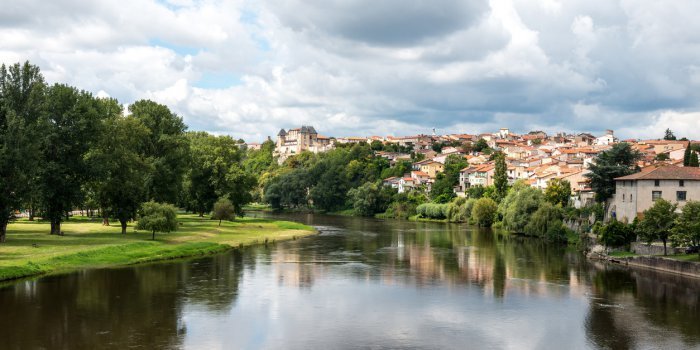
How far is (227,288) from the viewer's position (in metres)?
37.4

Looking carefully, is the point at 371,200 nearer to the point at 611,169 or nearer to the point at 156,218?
the point at 611,169

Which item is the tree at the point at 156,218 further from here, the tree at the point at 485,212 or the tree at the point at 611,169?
the tree at the point at 485,212

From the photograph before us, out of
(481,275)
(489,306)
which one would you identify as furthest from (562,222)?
(489,306)

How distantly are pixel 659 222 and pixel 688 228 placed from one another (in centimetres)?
343

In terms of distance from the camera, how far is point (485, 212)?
93125 millimetres

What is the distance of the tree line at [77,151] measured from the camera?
155 ft

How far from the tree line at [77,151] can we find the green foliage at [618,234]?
41907 millimetres

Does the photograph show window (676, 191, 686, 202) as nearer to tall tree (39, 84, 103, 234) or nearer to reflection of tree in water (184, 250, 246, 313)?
reflection of tree in water (184, 250, 246, 313)

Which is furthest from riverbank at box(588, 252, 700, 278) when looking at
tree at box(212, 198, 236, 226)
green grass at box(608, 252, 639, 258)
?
tree at box(212, 198, 236, 226)

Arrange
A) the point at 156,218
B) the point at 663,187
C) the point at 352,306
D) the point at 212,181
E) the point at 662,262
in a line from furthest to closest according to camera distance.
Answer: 1. the point at 212,181
2. the point at 663,187
3. the point at 156,218
4. the point at 662,262
5. the point at 352,306

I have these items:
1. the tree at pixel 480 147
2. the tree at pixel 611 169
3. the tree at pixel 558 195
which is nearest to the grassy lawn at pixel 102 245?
the tree at pixel 558 195

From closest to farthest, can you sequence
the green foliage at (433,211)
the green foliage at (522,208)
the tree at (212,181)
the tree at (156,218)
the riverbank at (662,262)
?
the riverbank at (662,262) → the tree at (156,218) → the green foliage at (522,208) → the tree at (212,181) → the green foliage at (433,211)

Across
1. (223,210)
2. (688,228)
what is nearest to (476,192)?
(223,210)

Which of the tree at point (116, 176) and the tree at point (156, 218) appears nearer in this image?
the tree at point (156, 218)
